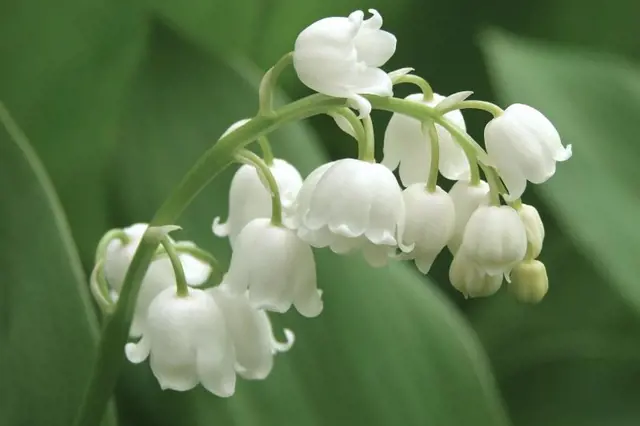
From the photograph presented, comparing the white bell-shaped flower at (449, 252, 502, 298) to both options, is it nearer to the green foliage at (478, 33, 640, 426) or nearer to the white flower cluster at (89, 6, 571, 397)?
the white flower cluster at (89, 6, 571, 397)

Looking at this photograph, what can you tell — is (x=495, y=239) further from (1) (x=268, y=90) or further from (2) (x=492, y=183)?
(1) (x=268, y=90)

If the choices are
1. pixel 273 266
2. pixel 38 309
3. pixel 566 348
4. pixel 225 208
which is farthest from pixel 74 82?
pixel 566 348

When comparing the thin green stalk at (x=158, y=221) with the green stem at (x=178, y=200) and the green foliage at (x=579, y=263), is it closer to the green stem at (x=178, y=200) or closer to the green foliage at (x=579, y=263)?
the green stem at (x=178, y=200)

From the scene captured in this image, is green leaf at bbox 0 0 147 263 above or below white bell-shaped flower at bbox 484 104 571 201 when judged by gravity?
below

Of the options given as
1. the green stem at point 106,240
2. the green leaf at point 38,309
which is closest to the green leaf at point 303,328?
the green leaf at point 38,309

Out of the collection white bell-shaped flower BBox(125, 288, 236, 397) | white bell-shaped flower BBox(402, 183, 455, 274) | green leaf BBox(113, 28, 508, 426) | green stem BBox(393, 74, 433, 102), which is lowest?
green leaf BBox(113, 28, 508, 426)

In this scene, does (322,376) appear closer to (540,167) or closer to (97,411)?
(97,411)

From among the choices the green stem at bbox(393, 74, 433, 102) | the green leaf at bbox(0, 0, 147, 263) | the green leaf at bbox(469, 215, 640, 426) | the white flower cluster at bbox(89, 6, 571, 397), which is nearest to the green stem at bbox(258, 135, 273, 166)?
the white flower cluster at bbox(89, 6, 571, 397)
